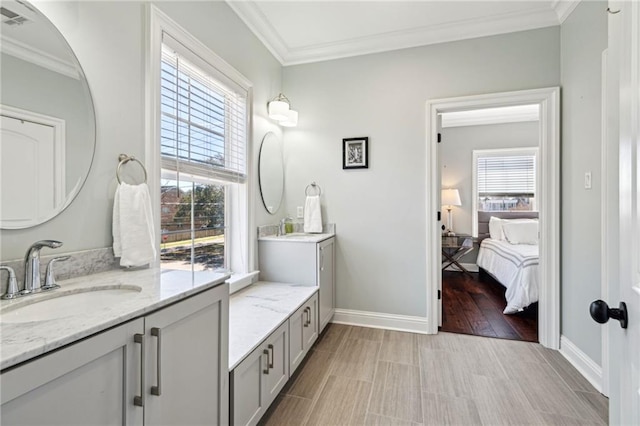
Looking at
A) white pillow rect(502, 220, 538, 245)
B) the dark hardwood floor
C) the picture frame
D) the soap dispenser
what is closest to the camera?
the dark hardwood floor

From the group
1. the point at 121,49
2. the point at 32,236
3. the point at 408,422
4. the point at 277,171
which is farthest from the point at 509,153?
the point at 32,236

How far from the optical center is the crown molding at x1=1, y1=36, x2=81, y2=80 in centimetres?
102

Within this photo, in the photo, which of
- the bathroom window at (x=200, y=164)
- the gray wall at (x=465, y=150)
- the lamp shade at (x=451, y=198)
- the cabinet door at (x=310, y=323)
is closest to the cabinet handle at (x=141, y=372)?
the bathroom window at (x=200, y=164)

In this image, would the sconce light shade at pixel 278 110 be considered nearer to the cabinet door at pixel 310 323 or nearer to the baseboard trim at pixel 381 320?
the cabinet door at pixel 310 323

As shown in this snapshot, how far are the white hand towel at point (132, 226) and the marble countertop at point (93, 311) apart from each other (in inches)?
3.1

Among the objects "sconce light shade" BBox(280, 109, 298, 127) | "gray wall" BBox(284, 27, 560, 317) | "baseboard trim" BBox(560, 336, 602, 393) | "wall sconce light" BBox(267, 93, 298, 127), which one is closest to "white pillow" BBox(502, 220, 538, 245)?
"baseboard trim" BBox(560, 336, 602, 393)

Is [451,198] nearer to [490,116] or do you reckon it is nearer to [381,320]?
[490,116]

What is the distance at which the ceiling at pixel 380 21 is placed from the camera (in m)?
2.37

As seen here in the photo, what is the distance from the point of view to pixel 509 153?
508 centimetres

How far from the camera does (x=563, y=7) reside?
2.31 meters

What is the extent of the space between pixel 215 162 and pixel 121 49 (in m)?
0.84

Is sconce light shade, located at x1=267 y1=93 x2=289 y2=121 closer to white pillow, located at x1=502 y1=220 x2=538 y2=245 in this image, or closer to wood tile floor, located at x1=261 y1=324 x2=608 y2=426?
wood tile floor, located at x1=261 y1=324 x2=608 y2=426

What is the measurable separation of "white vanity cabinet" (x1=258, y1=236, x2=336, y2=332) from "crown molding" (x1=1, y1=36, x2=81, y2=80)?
1726mm

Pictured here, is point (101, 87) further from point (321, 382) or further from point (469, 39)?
point (469, 39)
